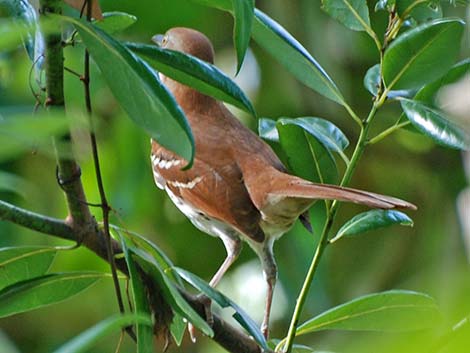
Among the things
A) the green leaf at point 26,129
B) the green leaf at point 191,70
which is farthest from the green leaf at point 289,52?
the green leaf at point 26,129

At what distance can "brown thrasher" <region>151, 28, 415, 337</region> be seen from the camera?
2.43 metres

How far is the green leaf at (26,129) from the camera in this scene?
0.46 metres

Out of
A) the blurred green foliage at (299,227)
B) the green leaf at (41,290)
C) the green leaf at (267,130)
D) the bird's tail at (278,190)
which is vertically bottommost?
the blurred green foliage at (299,227)

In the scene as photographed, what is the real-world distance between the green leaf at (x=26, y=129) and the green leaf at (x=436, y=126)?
1017 millimetres

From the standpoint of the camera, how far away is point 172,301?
1.37 metres

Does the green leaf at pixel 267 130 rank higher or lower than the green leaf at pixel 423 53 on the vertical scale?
lower

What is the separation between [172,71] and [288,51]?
38 cm

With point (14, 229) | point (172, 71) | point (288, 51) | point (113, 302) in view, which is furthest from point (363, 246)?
point (172, 71)

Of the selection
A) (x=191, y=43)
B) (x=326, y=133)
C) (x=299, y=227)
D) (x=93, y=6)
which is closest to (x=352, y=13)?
(x=326, y=133)

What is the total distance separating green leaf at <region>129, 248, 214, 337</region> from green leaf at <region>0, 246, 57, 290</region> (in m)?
0.24

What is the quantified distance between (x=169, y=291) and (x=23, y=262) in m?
0.36

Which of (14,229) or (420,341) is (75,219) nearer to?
(420,341)

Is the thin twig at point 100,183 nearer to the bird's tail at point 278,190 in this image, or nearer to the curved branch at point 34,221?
the curved branch at point 34,221

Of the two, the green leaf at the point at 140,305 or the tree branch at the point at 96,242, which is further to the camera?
the tree branch at the point at 96,242
